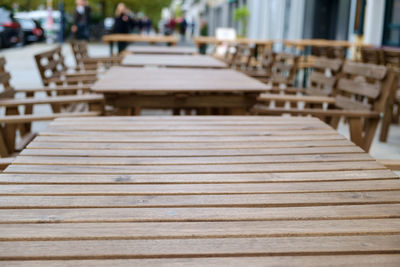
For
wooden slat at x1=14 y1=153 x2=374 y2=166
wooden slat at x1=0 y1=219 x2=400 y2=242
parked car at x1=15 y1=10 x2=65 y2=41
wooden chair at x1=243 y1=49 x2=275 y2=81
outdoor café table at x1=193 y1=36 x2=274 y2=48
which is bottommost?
wooden slat at x1=0 y1=219 x2=400 y2=242

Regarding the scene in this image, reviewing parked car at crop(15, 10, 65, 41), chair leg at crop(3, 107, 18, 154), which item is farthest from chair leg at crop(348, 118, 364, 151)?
parked car at crop(15, 10, 65, 41)

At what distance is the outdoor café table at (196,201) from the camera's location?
112cm

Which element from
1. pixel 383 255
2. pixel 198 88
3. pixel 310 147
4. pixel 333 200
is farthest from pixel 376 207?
pixel 198 88

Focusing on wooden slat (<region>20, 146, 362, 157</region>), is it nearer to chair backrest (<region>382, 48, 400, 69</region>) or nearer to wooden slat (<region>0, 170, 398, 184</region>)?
wooden slat (<region>0, 170, 398, 184</region>)

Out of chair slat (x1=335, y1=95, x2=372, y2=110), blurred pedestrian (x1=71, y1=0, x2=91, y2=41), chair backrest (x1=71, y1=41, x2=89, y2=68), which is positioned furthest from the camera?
blurred pedestrian (x1=71, y1=0, x2=91, y2=41)

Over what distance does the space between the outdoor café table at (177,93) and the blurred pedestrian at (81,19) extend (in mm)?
14635

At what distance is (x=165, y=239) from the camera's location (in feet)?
3.85

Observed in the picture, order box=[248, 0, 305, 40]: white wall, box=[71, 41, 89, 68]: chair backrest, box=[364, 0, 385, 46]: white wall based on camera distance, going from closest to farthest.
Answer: box=[71, 41, 89, 68]: chair backrest
box=[364, 0, 385, 46]: white wall
box=[248, 0, 305, 40]: white wall

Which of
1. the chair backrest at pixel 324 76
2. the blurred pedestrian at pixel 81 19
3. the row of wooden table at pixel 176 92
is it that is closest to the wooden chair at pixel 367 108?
the row of wooden table at pixel 176 92

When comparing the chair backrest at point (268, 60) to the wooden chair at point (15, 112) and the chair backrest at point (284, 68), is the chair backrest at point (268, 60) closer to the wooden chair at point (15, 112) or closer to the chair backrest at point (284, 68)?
the chair backrest at point (284, 68)

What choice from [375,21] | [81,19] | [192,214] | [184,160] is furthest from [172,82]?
[81,19]

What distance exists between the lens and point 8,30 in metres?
18.7

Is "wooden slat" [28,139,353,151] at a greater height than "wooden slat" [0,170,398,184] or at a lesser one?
greater

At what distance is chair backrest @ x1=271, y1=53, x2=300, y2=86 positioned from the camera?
4.63 m
